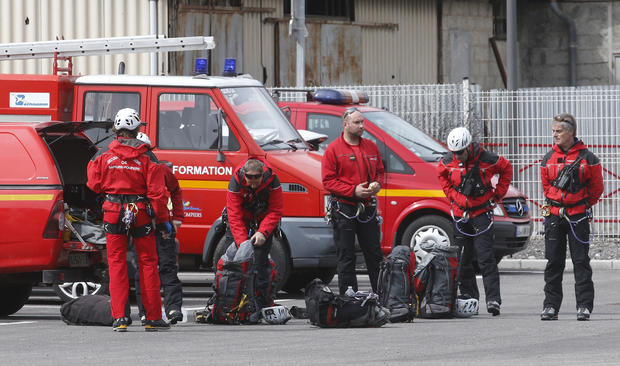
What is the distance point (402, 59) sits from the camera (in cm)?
2862

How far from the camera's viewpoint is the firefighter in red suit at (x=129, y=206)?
37.3 feet

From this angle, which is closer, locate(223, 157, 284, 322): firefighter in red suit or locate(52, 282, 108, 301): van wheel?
locate(223, 157, 284, 322): firefighter in red suit

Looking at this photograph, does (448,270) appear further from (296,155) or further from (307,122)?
(307,122)

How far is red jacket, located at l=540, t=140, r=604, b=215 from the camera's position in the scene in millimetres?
12211

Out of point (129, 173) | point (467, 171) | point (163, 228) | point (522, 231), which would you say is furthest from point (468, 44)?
point (129, 173)

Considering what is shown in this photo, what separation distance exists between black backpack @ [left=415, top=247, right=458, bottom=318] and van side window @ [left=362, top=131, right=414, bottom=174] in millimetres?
3960

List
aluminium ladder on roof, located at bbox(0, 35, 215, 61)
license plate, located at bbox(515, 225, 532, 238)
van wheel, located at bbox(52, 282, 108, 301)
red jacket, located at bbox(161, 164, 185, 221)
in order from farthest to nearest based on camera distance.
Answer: license plate, located at bbox(515, 225, 532, 238) < aluminium ladder on roof, located at bbox(0, 35, 215, 61) < van wheel, located at bbox(52, 282, 108, 301) < red jacket, located at bbox(161, 164, 185, 221)

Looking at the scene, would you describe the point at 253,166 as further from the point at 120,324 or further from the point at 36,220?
the point at 36,220

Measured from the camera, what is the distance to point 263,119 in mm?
14742

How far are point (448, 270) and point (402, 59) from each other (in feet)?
54.1

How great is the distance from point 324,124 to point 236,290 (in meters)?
4.95

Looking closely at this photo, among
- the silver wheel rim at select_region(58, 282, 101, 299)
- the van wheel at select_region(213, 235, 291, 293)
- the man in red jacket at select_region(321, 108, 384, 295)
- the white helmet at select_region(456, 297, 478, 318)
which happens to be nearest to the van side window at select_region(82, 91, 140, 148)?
the van wheel at select_region(213, 235, 291, 293)

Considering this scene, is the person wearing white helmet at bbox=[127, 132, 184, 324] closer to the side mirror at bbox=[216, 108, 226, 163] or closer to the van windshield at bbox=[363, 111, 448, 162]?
the side mirror at bbox=[216, 108, 226, 163]

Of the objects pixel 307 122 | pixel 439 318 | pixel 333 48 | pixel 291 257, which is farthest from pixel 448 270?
pixel 333 48
